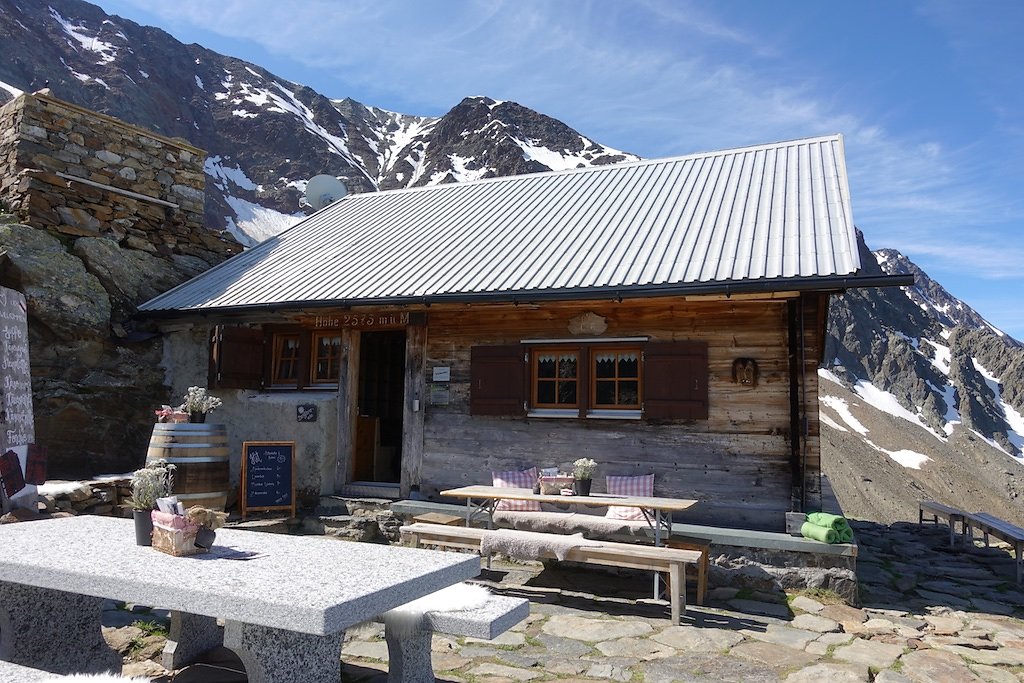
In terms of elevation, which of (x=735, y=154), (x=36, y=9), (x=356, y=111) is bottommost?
(x=735, y=154)

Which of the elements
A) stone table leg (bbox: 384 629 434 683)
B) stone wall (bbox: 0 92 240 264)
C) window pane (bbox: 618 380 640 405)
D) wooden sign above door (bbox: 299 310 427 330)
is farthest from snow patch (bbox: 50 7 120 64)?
stone table leg (bbox: 384 629 434 683)

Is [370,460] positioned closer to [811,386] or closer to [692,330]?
[692,330]

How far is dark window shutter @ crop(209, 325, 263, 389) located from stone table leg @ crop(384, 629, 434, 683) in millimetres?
6849

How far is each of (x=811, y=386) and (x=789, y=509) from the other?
1243 millimetres

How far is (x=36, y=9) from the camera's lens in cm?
7612

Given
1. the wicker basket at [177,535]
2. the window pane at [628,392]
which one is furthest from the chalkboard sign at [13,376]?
the window pane at [628,392]

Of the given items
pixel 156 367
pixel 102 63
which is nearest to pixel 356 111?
pixel 102 63

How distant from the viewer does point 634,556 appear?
18.6ft

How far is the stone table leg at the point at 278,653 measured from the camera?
2908 millimetres

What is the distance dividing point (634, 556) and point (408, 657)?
2558 millimetres

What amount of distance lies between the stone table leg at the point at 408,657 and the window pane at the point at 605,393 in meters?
4.78

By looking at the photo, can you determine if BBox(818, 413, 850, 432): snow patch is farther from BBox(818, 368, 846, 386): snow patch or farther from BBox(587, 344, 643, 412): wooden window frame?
BBox(587, 344, 643, 412): wooden window frame

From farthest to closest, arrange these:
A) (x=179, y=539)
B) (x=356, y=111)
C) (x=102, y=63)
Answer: (x=356, y=111)
(x=102, y=63)
(x=179, y=539)

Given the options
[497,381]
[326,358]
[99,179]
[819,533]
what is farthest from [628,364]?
[99,179]
